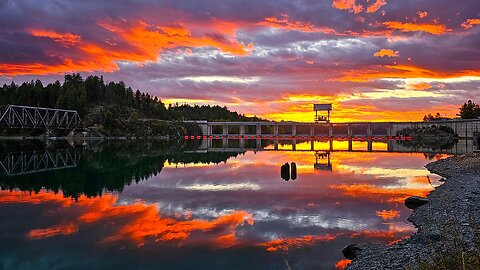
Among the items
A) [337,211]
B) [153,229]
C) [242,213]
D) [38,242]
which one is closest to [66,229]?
[38,242]

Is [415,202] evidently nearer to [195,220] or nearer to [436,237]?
[436,237]

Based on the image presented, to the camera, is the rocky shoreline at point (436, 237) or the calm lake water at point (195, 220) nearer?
the rocky shoreline at point (436, 237)

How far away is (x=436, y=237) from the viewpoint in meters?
20.5

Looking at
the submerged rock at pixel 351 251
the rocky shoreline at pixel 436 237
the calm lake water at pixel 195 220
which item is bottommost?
the calm lake water at pixel 195 220

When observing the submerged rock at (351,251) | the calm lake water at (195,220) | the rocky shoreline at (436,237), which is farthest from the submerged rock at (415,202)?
the submerged rock at (351,251)

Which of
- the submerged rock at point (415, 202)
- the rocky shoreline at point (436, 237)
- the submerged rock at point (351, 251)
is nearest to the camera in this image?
the rocky shoreline at point (436, 237)

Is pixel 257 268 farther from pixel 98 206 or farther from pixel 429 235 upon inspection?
pixel 98 206

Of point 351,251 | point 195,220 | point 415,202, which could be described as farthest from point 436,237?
point 195,220

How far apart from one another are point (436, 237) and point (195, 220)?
53.8 ft

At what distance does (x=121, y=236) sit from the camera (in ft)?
84.2

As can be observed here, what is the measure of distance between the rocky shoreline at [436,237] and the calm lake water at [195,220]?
55.1 inches

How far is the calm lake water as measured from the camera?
21359 mm

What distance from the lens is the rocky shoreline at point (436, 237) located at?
1639cm

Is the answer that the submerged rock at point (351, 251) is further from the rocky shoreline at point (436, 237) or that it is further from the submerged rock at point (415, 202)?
the submerged rock at point (415, 202)
